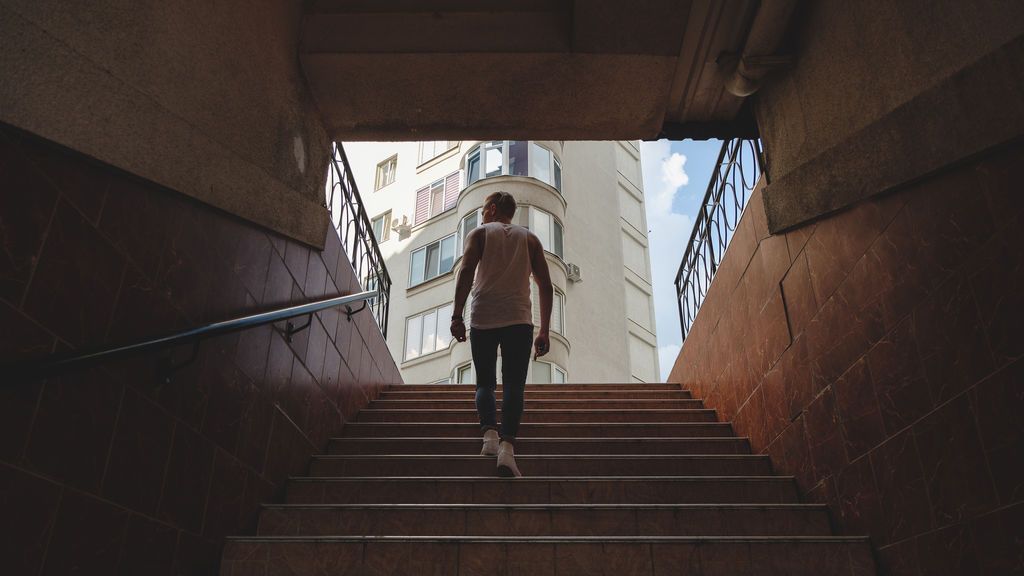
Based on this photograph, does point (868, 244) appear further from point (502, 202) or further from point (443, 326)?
point (443, 326)

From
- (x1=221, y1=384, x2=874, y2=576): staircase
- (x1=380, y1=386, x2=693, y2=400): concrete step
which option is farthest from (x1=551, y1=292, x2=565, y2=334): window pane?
(x1=221, y1=384, x2=874, y2=576): staircase

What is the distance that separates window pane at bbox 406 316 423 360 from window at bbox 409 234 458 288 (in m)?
1.15

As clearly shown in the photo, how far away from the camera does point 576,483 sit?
4.01 metres

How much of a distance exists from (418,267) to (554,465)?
56.3 ft

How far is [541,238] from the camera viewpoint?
1859cm

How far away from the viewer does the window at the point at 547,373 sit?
17.3m

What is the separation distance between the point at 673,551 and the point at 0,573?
228cm

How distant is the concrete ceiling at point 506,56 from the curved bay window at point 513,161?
13870 mm

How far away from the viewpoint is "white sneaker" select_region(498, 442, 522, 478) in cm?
403

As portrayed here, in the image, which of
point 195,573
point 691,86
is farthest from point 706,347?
point 195,573

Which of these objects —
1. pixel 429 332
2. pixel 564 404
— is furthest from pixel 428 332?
pixel 564 404

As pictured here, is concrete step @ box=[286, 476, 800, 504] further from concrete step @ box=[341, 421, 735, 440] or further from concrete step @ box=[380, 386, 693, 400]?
concrete step @ box=[380, 386, 693, 400]

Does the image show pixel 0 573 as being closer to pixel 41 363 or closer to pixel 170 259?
pixel 41 363

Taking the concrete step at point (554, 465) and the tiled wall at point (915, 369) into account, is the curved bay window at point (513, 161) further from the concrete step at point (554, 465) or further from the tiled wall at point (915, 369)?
the tiled wall at point (915, 369)
